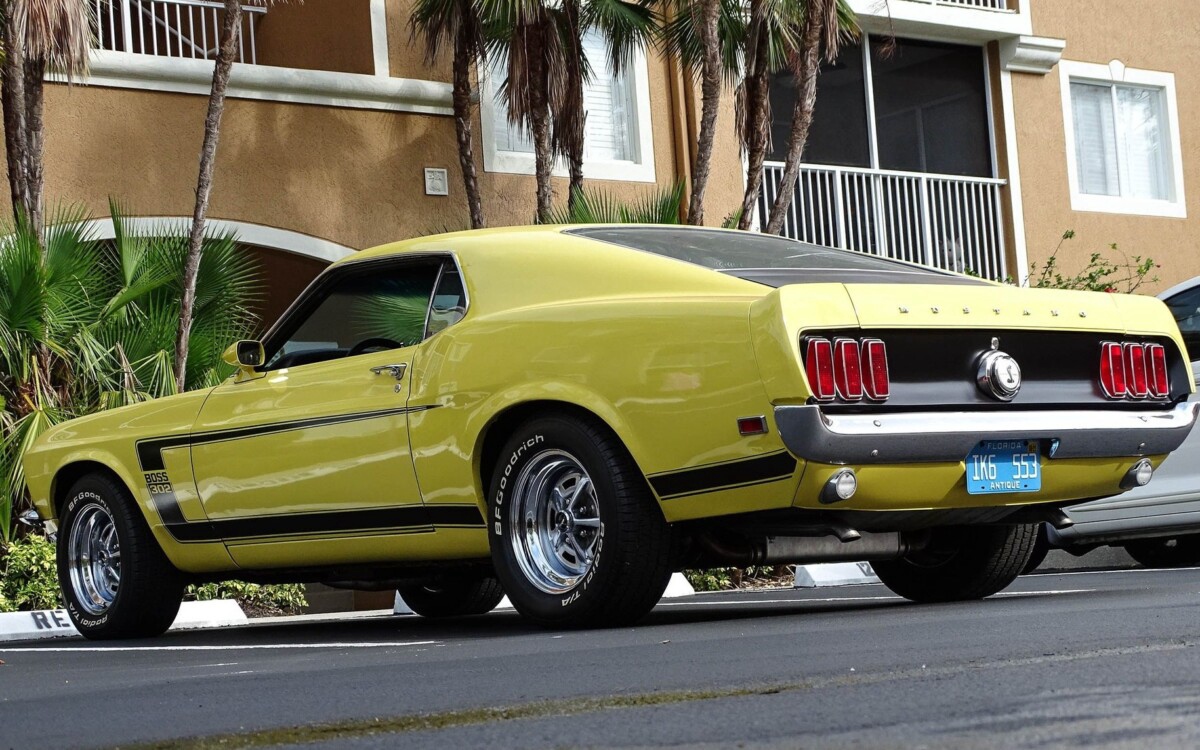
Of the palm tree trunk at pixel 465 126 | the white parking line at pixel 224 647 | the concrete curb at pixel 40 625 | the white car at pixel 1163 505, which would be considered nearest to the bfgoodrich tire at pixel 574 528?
the white parking line at pixel 224 647

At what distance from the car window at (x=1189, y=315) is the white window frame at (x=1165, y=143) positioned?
32.3 ft

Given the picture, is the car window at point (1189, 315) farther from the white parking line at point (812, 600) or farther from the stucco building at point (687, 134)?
the stucco building at point (687, 134)

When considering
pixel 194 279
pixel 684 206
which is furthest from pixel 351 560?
pixel 684 206

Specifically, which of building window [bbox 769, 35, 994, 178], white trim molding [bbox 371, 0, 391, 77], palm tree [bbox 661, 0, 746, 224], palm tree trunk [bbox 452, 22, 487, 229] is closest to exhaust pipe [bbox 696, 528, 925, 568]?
palm tree [bbox 661, 0, 746, 224]

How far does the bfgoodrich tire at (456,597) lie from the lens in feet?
26.7

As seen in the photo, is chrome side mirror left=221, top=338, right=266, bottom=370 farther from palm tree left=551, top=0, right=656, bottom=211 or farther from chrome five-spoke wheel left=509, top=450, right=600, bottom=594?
palm tree left=551, top=0, right=656, bottom=211

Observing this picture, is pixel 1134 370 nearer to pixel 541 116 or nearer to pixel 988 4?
pixel 541 116

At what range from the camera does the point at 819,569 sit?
34.8ft

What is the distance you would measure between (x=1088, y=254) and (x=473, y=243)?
13832 millimetres

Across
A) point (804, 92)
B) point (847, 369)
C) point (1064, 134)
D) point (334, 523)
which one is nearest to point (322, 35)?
point (804, 92)

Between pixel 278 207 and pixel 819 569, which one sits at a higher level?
pixel 278 207

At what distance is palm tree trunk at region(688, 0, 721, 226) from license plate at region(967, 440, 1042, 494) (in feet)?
25.8

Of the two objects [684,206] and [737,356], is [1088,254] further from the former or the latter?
[737,356]

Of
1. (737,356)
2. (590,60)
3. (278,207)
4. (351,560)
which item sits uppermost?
(590,60)
